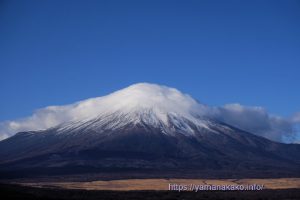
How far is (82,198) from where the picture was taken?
73.7 meters

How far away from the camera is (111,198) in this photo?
2938 inches

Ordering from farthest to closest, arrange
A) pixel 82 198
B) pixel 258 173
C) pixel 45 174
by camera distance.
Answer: pixel 258 173 < pixel 45 174 < pixel 82 198

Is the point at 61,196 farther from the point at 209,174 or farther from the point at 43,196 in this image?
the point at 209,174

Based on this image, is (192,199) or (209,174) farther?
(209,174)

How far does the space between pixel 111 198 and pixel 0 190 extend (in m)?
16.7

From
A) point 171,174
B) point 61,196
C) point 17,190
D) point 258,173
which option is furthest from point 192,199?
point 258,173

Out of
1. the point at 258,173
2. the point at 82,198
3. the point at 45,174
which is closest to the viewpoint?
the point at 82,198

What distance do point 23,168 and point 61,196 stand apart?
122 meters

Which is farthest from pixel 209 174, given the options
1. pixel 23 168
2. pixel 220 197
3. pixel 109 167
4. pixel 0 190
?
pixel 0 190

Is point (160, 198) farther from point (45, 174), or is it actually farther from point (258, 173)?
point (258, 173)

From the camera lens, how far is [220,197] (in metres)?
77.6

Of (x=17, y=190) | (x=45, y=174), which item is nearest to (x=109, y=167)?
(x=45, y=174)

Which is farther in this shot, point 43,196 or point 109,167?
point 109,167

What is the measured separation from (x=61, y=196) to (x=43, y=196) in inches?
127
